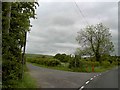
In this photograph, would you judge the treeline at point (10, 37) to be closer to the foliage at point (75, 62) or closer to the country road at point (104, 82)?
the country road at point (104, 82)

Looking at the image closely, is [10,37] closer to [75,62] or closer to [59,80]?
[59,80]

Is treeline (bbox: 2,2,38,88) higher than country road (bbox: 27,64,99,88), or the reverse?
treeline (bbox: 2,2,38,88)

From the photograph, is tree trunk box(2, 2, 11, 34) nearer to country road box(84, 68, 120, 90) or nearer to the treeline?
the treeline

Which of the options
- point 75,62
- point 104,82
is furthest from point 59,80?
point 75,62

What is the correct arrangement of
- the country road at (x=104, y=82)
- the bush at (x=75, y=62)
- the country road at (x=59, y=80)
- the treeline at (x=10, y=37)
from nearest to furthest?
the treeline at (x=10, y=37) < the country road at (x=59, y=80) < the country road at (x=104, y=82) < the bush at (x=75, y=62)

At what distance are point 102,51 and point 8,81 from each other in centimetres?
6469

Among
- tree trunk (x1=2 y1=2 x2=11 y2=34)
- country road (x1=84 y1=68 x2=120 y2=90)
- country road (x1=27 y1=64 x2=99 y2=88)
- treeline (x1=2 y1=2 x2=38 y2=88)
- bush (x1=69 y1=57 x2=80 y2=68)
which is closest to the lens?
treeline (x1=2 y1=2 x2=38 y2=88)

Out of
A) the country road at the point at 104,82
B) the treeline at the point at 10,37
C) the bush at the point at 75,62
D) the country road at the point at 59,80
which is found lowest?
the country road at the point at 104,82

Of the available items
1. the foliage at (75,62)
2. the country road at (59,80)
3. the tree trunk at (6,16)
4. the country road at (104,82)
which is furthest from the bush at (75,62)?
the tree trunk at (6,16)

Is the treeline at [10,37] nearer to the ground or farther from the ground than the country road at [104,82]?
farther from the ground

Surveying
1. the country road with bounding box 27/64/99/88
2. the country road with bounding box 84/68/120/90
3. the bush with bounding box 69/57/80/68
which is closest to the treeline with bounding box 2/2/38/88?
the country road with bounding box 27/64/99/88

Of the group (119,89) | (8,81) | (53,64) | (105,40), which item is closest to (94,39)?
(105,40)

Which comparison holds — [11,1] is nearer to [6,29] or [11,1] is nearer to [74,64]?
[6,29]

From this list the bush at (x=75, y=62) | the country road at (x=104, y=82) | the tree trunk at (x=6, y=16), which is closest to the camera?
the tree trunk at (x=6, y=16)
